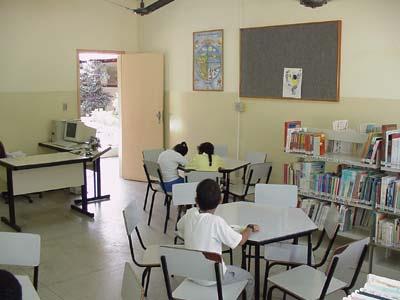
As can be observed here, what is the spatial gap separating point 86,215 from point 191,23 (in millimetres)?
3231

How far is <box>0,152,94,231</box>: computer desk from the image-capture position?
218 inches

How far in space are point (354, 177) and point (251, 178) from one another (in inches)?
48.9

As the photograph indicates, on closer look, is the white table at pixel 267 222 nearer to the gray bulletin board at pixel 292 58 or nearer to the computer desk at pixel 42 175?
the gray bulletin board at pixel 292 58

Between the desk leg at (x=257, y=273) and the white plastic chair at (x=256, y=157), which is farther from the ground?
the white plastic chair at (x=256, y=157)

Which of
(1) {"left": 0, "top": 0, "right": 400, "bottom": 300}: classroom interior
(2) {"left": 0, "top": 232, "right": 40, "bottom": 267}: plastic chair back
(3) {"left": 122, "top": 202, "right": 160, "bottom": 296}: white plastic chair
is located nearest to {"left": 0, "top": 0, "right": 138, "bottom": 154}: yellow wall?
(1) {"left": 0, "top": 0, "right": 400, "bottom": 300}: classroom interior

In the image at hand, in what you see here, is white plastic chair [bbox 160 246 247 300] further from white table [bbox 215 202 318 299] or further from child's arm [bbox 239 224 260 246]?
white table [bbox 215 202 318 299]

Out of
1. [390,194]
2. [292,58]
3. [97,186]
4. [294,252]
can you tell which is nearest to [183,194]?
[294,252]

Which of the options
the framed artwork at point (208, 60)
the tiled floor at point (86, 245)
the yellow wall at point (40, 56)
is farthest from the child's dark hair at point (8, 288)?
the yellow wall at point (40, 56)

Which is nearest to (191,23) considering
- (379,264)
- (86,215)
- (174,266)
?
(86,215)

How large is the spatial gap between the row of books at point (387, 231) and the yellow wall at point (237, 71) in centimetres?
115

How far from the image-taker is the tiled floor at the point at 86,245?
407 centimetres

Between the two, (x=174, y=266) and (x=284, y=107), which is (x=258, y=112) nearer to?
(x=284, y=107)

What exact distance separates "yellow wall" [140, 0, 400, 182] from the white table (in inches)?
76.6

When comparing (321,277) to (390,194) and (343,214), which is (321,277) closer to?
(390,194)
